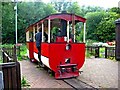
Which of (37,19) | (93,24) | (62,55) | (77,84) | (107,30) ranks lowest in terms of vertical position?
(77,84)

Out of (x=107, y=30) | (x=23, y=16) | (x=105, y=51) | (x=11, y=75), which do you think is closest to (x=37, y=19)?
(x=23, y=16)

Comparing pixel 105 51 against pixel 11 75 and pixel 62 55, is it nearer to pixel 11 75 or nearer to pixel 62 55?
pixel 62 55

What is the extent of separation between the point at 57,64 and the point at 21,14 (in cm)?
2406

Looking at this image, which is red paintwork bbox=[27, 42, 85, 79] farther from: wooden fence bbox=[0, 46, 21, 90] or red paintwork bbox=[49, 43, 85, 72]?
wooden fence bbox=[0, 46, 21, 90]

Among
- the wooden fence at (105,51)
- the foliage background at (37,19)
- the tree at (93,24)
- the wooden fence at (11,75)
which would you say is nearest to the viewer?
the wooden fence at (11,75)

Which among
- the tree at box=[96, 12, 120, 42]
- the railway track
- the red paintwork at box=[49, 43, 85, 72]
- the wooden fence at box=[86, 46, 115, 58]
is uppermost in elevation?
the tree at box=[96, 12, 120, 42]

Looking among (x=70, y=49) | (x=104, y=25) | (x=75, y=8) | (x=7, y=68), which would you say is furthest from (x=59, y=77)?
(x=75, y=8)

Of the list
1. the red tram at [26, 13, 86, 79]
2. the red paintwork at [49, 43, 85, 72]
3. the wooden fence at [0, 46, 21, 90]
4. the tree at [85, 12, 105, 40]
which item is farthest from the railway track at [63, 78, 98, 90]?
the tree at [85, 12, 105, 40]

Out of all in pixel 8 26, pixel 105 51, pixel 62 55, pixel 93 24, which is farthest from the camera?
pixel 93 24

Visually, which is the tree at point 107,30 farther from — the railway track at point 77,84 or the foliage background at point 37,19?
the railway track at point 77,84

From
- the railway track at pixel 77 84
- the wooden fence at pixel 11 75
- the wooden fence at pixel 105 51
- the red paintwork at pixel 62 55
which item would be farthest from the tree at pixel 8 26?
the wooden fence at pixel 11 75

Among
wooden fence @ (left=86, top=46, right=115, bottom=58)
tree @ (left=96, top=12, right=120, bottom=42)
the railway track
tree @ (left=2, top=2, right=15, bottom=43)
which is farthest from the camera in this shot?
tree @ (left=96, top=12, right=120, bottom=42)

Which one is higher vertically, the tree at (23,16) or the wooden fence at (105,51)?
the tree at (23,16)

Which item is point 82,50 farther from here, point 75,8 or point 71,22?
point 75,8
